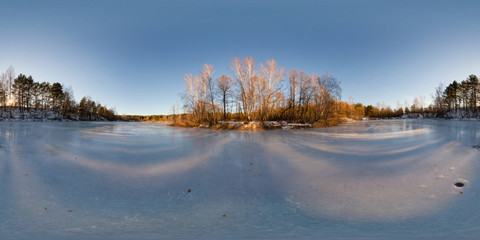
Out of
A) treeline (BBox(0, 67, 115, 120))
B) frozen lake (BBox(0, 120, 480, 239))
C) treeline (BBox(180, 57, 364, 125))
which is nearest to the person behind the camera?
frozen lake (BBox(0, 120, 480, 239))

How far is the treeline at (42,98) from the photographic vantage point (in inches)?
1549

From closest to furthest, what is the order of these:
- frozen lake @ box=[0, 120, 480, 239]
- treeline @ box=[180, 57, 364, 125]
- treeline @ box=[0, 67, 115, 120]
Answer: frozen lake @ box=[0, 120, 480, 239] → treeline @ box=[180, 57, 364, 125] → treeline @ box=[0, 67, 115, 120]

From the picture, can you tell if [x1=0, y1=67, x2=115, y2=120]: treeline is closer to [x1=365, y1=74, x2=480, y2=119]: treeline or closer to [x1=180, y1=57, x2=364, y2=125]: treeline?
[x1=180, y1=57, x2=364, y2=125]: treeline

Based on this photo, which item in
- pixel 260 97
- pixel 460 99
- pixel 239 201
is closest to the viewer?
pixel 239 201

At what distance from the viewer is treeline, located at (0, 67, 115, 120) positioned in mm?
39344

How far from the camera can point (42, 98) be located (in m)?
48.4

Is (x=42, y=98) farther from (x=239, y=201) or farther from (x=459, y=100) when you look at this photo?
(x=459, y=100)

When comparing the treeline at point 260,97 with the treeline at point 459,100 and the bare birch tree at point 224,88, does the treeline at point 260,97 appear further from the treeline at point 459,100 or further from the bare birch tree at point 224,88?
the treeline at point 459,100

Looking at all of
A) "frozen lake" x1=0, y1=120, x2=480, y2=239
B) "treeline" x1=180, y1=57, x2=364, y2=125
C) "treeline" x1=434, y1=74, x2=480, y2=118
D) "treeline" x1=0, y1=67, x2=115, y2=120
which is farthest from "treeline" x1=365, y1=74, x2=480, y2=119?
"treeline" x1=0, y1=67, x2=115, y2=120

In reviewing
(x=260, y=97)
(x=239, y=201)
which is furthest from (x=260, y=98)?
(x=239, y=201)

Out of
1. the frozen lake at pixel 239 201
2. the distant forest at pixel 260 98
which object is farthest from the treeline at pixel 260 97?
the frozen lake at pixel 239 201

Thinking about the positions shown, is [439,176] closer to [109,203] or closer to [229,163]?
[229,163]

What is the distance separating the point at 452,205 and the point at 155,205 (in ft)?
12.1

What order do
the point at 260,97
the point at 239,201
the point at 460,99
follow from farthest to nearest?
the point at 460,99 < the point at 260,97 < the point at 239,201
